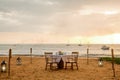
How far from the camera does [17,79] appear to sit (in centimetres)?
1138

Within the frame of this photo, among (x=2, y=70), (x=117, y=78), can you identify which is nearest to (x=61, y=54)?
(x=2, y=70)

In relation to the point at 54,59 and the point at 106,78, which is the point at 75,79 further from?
the point at 54,59

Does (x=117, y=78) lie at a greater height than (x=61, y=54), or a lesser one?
lesser

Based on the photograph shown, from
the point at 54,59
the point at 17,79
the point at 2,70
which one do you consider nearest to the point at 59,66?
the point at 54,59

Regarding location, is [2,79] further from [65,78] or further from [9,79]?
[65,78]

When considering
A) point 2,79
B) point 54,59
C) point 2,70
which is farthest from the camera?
point 54,59

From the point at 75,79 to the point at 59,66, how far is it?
4547mm

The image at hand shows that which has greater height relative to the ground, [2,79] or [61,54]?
[61,54]

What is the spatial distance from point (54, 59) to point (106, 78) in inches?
180

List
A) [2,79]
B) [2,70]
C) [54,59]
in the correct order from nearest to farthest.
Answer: [2,79], [2,70], [54,59]

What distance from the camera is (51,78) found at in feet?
38.3

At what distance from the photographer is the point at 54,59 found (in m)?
15.4

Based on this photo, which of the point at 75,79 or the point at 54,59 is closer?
the point at 75,79

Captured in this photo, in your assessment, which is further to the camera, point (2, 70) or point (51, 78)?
point (2, 70)
